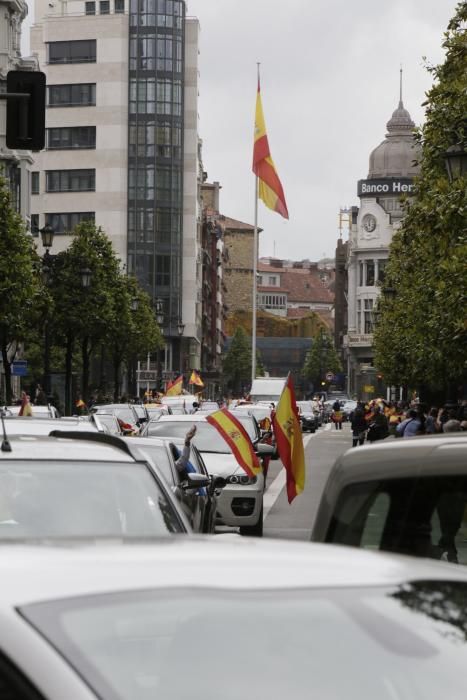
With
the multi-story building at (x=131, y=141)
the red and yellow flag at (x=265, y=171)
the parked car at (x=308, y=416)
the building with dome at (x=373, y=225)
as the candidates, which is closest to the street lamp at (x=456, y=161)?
the red and yellow flag at (x=265, y=171)

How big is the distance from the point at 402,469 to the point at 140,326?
7941 cm

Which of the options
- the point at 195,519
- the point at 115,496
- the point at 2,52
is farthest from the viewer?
the point at 2,52

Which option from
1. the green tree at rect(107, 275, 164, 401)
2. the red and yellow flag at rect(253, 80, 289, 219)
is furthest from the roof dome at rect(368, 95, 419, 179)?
the red and yellow flag at rect(253, 80, 289, 219)

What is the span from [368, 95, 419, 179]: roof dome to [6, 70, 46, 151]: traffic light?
162714mm

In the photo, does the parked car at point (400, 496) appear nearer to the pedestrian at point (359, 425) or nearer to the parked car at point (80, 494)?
the parked car at point (80, 494)

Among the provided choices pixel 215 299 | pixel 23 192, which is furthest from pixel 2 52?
pixel 215 299

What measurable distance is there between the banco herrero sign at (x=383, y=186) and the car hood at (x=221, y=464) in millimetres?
160142

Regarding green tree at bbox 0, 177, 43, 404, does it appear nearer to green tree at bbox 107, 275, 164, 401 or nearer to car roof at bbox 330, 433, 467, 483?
green tree at bbox 107, 275, 164, 401

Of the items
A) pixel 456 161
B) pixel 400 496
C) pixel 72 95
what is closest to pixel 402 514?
pixel 400 496

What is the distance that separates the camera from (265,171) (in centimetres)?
6316

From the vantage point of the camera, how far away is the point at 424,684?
3.04m

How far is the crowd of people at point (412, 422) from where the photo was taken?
98.4 feet

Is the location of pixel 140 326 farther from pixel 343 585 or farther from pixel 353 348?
pixel 353 348

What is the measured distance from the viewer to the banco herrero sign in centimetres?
18188
